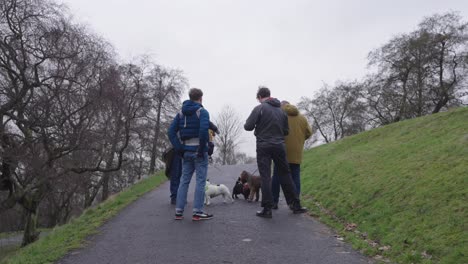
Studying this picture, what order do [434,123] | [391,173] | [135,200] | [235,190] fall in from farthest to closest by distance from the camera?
1. [434,123]
2. [135,200]
3. [235,190]
4. [391,173]

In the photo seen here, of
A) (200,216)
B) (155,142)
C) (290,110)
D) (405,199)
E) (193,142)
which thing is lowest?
(200,216)

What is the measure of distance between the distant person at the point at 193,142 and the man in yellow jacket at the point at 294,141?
1599 millimetres

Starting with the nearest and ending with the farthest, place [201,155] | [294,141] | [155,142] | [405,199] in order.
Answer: [405,199]
[201,155]
[294,141]
[155,142]

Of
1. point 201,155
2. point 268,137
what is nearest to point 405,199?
point 268,137

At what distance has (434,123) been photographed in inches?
605

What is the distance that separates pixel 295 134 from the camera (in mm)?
8141

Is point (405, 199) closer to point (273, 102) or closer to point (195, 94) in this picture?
point (273, 102)

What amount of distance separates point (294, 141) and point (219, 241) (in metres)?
2.91

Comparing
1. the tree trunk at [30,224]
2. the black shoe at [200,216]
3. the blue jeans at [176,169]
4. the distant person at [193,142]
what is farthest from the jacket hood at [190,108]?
the tree trunk at [30,224]

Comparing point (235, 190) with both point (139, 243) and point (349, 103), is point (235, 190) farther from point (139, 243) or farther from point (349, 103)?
point (349, 103)

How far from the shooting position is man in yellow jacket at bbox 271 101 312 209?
26.5 ft

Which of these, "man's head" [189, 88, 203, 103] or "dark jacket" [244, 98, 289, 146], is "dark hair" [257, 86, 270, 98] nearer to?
"dark jacket" [244, 98, 289, 146]

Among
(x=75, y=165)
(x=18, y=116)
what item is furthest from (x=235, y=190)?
(x=75, y=165)

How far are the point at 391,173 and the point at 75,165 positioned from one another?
19073 millimetres
